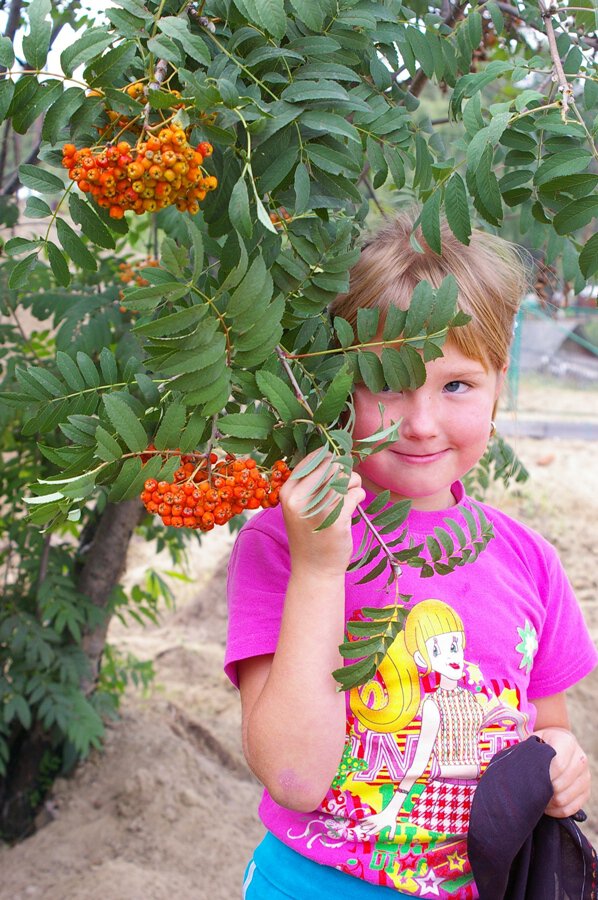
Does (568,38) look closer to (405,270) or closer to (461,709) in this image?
(405,270)

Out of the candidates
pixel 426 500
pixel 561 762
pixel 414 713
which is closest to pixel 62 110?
pixel 426 500

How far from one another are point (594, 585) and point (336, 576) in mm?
4428

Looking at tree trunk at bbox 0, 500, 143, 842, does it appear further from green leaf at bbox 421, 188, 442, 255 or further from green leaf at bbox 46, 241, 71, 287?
green leaf at bbox 421, 188, 442, 255

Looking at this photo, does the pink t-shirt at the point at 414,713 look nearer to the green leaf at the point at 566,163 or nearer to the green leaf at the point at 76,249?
the green leaf at the point at 76,249

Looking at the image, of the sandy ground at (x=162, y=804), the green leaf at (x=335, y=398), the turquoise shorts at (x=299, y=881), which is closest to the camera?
the green leaf at (x=335, y=398)

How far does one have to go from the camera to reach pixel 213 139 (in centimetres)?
92

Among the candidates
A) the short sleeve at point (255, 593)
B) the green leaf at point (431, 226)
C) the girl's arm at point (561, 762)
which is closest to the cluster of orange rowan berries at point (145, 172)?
the green leaf at point (431, 226)

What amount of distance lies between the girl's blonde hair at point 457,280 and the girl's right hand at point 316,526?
13.5 inches

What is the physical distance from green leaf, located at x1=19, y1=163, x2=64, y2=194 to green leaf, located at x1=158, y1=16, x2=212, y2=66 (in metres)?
0.25

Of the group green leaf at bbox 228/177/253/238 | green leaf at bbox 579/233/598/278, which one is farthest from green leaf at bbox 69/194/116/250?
green leaf at bbox 579/233/598/278

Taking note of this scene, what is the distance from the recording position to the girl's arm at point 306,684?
43.5 inches

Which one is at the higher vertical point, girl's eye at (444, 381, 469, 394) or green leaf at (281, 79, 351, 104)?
green leaf at (281, 79, 351, 104)

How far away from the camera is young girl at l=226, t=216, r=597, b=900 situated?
3.73 feet

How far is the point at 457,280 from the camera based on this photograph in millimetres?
1359
